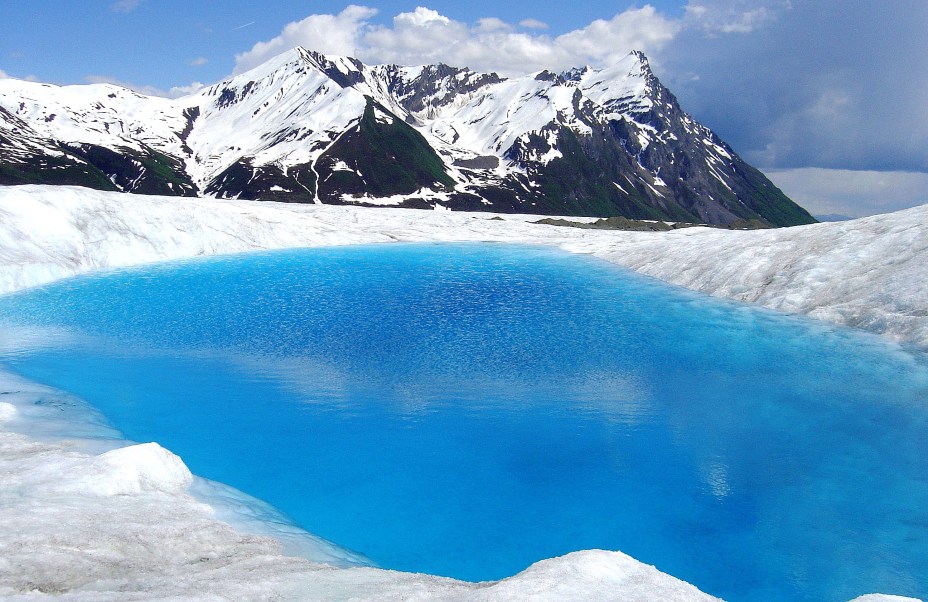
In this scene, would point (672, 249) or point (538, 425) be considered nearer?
point (538, 425)

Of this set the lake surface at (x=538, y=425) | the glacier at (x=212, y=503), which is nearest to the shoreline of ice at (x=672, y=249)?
the glacier at (x=212, y=503)

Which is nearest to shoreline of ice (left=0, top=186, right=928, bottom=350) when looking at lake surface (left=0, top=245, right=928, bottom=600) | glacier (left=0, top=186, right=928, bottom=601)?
glacier (left=0, top=186, right=928, bottom=601)

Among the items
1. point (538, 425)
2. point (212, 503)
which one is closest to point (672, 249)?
point (538, 425)

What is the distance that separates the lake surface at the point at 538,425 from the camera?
1522 centimetres

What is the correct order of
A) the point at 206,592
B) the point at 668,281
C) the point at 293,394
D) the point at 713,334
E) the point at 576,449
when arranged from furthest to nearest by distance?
the point at 668,281 < the point at 713,334 < the point at 293,394 < the point at 576,449 < the point at 206,592

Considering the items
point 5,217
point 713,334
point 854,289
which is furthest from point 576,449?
point 5,217

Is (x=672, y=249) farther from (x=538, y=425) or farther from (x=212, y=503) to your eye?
(x=212, y=503)

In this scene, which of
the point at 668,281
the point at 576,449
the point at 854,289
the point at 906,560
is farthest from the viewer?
the point at 668,281

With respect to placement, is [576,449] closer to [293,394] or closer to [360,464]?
[360,464]

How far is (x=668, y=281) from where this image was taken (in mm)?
58219

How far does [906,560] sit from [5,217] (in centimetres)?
6484

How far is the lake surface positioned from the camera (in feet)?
49.9

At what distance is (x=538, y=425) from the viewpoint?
22188 millimetres

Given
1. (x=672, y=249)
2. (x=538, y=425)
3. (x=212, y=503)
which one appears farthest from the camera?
(x=672, y=249)
